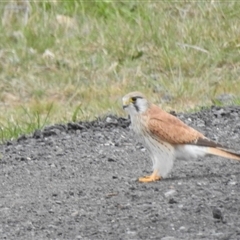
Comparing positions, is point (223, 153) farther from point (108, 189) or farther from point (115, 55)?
point (115, 55)

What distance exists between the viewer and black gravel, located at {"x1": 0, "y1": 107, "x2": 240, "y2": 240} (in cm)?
593

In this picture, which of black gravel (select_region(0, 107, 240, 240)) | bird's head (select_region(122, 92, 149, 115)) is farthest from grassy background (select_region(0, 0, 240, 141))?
bird's head (select_region(122, 92, 149, 115))

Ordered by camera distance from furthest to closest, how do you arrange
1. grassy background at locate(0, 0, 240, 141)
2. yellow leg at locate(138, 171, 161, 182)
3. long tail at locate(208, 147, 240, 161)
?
grassy background at locate(0, 0, 240, 141) < yellow leg at locate(138, 171, 161, 182) < long tail at locate(208, 147, 240, 161)

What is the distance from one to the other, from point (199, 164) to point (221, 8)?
17.6 feet

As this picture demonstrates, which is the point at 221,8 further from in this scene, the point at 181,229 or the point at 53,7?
the point at 181,229

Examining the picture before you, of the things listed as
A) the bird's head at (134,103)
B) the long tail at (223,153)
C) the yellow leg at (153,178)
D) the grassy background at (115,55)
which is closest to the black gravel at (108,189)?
the yellow leg at (153,178)

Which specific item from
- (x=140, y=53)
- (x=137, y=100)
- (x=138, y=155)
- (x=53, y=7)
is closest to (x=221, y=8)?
(x=140, y=53)

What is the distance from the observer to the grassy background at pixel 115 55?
10.9 m

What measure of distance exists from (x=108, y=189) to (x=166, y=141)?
49 centimetres

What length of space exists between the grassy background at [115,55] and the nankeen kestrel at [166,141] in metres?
3.29

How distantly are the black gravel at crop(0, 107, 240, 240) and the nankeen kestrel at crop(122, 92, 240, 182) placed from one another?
0.46ft

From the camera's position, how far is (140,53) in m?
12.1

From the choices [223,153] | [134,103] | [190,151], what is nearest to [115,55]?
[134,103]

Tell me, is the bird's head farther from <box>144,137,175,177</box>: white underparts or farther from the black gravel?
the black gravel
